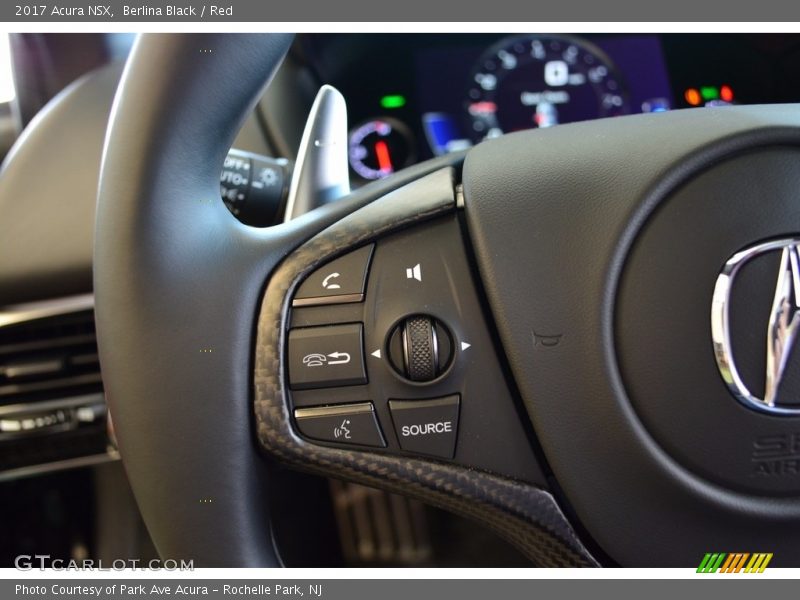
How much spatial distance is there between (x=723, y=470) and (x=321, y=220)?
1.27 ft

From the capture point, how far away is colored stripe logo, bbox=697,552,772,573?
636 millimetres

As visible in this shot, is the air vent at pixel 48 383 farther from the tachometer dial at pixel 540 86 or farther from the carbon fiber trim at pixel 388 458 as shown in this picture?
the tachometer dial at pixel 540 86

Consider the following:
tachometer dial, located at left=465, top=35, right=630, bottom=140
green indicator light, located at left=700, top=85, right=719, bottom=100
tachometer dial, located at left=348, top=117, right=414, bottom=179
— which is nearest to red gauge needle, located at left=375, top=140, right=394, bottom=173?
tachometer dial, located at left=348, top=117, right=414, bottom=179

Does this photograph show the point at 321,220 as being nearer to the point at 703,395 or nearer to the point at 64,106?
the point at 703,395

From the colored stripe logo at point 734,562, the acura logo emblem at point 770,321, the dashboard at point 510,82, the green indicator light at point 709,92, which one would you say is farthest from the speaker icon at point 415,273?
the green indicator light at point 709,92

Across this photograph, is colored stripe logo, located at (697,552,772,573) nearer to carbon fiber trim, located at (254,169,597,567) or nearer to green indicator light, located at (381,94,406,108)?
carbon fiber trim, located at (254,169,597,567)

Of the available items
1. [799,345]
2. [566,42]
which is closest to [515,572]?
[799,345]

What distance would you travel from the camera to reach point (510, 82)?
1.46m

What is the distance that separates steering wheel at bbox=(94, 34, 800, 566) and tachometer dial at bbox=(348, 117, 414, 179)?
759mm

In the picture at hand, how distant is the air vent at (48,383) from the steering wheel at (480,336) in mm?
346

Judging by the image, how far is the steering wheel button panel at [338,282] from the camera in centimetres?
63

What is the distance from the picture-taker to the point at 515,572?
2.17 ft

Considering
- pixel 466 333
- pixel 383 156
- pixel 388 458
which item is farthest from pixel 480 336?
pixel 383 156

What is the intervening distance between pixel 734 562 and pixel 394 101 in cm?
102
